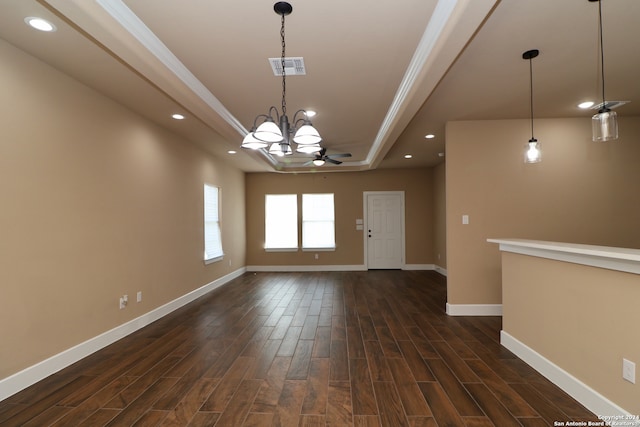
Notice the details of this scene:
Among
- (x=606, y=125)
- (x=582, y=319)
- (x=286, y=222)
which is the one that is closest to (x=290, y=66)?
(x=606, y=125)

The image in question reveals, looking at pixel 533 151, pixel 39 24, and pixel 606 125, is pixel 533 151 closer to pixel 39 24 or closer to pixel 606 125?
pixel 606 125

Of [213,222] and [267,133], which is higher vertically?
[267,133]

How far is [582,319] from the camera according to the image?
2.28 meters

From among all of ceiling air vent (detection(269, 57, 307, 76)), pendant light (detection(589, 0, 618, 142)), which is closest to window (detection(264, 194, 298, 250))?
ceiling air vent (detection(269, 57, 307, 76))

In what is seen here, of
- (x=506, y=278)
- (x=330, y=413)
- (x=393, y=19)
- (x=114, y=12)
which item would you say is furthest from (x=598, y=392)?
(x=114, y=12)

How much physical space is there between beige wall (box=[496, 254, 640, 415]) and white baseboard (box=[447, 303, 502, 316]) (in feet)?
4.07

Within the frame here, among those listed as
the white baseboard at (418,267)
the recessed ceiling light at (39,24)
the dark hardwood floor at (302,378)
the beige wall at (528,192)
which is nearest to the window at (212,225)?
the dark hardwood floor at (302,378)

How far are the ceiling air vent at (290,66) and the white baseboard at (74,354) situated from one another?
324 cm

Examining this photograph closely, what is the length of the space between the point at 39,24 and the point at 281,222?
21.3 feet

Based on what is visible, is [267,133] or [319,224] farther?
[319,224]

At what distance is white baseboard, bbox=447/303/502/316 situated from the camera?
4.36 meters

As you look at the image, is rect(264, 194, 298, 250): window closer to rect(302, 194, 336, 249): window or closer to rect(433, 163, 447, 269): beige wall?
rect(302, 194, 336, 249): window

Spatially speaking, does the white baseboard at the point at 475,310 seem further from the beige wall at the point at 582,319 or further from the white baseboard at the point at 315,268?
the white baseboard at the point at 315,268

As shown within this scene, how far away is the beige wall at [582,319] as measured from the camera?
194 centimetres
